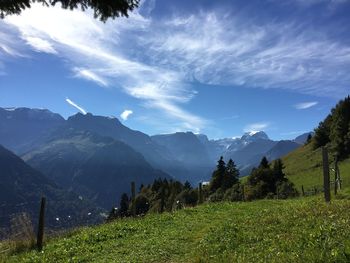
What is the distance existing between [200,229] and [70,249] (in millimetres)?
6615

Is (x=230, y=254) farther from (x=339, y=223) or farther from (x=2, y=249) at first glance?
(x=2, y=249)

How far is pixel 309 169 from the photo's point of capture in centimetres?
9269

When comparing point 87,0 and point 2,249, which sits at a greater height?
point 87,0

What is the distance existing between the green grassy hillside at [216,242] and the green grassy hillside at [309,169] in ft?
136

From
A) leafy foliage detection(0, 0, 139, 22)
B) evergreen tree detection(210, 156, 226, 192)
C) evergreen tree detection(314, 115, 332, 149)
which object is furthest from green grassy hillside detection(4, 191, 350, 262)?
evergreen tree detection(314, 115, 332, 149)

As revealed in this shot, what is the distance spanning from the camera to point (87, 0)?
9211 mm

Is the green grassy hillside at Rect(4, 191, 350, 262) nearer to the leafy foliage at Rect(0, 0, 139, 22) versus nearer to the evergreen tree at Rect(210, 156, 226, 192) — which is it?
the leafy foliage at Rect(0, 0, 139, 22)

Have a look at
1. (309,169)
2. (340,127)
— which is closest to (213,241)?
(309,169)

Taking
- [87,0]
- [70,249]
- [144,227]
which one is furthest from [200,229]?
[87,0]

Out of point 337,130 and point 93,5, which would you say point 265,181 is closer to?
point 337,130

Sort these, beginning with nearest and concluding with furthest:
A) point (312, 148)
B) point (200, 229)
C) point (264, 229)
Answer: point (264, 229) → point (200, 229) → point (312, 148)

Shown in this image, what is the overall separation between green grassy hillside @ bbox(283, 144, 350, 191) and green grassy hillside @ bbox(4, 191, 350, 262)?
1637 inches

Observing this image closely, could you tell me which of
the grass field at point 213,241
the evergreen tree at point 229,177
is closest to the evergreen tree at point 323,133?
the evergreen tree at point 229,177

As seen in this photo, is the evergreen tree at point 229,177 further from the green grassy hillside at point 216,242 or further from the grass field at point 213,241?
the green grassy hillside at point 216,242
